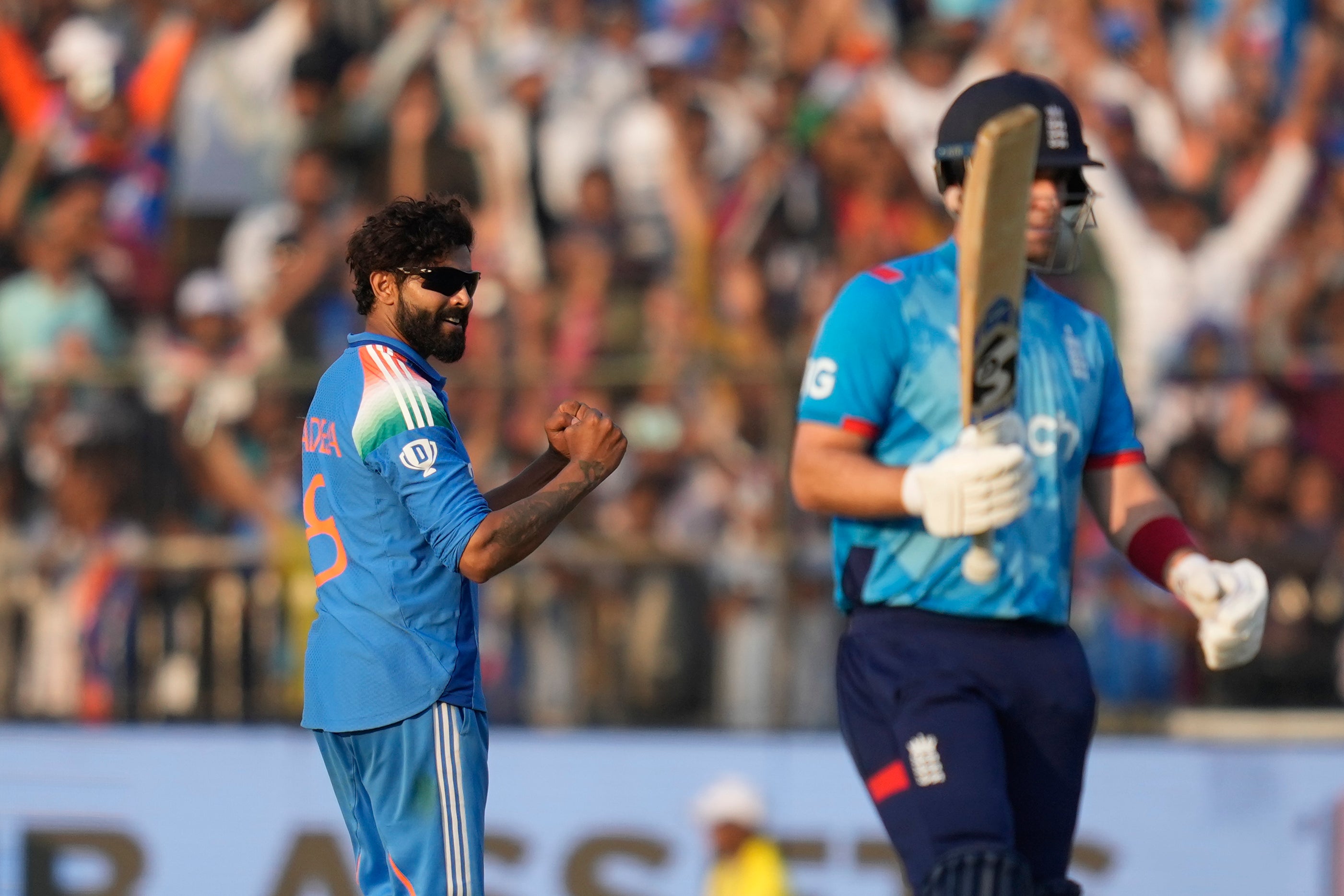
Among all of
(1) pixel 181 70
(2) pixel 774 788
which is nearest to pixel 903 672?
(2) pixel 774 788

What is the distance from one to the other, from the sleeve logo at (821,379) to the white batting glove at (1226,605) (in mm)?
875

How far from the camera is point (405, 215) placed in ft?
12.8

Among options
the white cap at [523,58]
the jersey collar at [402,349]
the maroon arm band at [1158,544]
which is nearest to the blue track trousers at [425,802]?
the jersey collar at [402,349]

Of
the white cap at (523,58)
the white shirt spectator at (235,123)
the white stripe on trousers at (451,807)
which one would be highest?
the white cap at (523,58)

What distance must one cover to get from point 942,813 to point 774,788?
3.61 m

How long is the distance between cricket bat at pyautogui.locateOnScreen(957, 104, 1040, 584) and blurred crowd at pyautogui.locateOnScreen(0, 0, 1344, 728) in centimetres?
365

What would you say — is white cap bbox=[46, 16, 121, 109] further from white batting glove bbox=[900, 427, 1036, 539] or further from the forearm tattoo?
white batting glove bbox=[900, 427, 1036, 539]

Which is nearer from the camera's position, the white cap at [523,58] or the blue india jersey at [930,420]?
the blue india jersey at [930,420]

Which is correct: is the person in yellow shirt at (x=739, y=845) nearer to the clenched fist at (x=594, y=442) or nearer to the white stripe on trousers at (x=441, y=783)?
the white stripe on trousers at (x=441, y=783)

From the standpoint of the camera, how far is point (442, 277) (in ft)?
12.8

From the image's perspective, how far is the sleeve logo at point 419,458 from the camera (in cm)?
370

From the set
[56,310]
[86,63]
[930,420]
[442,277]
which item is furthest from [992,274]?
[86,63]

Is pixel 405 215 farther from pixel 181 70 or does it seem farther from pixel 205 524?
pixel 181 70

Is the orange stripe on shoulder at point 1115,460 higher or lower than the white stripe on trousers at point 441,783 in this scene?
higher
